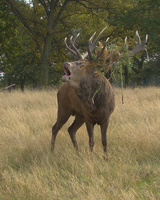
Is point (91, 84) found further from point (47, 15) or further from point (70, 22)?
point (47, 15)

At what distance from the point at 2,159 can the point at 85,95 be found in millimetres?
2069

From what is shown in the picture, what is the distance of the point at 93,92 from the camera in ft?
15.1

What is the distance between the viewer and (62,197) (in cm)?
355

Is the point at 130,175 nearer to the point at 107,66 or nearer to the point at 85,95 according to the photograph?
the point at 85,95

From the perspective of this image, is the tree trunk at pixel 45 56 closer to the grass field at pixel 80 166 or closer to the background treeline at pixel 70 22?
the background treeline at pixel 70 22

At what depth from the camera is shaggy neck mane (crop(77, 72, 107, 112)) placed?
4.48 metres

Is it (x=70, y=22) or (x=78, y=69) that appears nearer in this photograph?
(x=78, y=69)

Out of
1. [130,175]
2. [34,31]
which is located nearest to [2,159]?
[130,175]

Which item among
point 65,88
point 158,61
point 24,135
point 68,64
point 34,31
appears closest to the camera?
point 68,64

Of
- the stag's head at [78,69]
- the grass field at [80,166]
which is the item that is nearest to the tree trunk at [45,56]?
the grass field at [80,166]

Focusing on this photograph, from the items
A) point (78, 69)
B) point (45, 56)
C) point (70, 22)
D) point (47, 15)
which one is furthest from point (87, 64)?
point (47, 15)

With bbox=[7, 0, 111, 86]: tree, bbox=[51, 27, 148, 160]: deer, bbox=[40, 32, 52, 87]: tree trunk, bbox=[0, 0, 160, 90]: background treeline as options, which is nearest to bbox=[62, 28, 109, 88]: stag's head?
bbox=[51, 27, 148, 160]: deer

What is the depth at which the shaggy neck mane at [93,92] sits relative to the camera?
14.7 feet

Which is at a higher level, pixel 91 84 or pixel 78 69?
pixel 78 69
